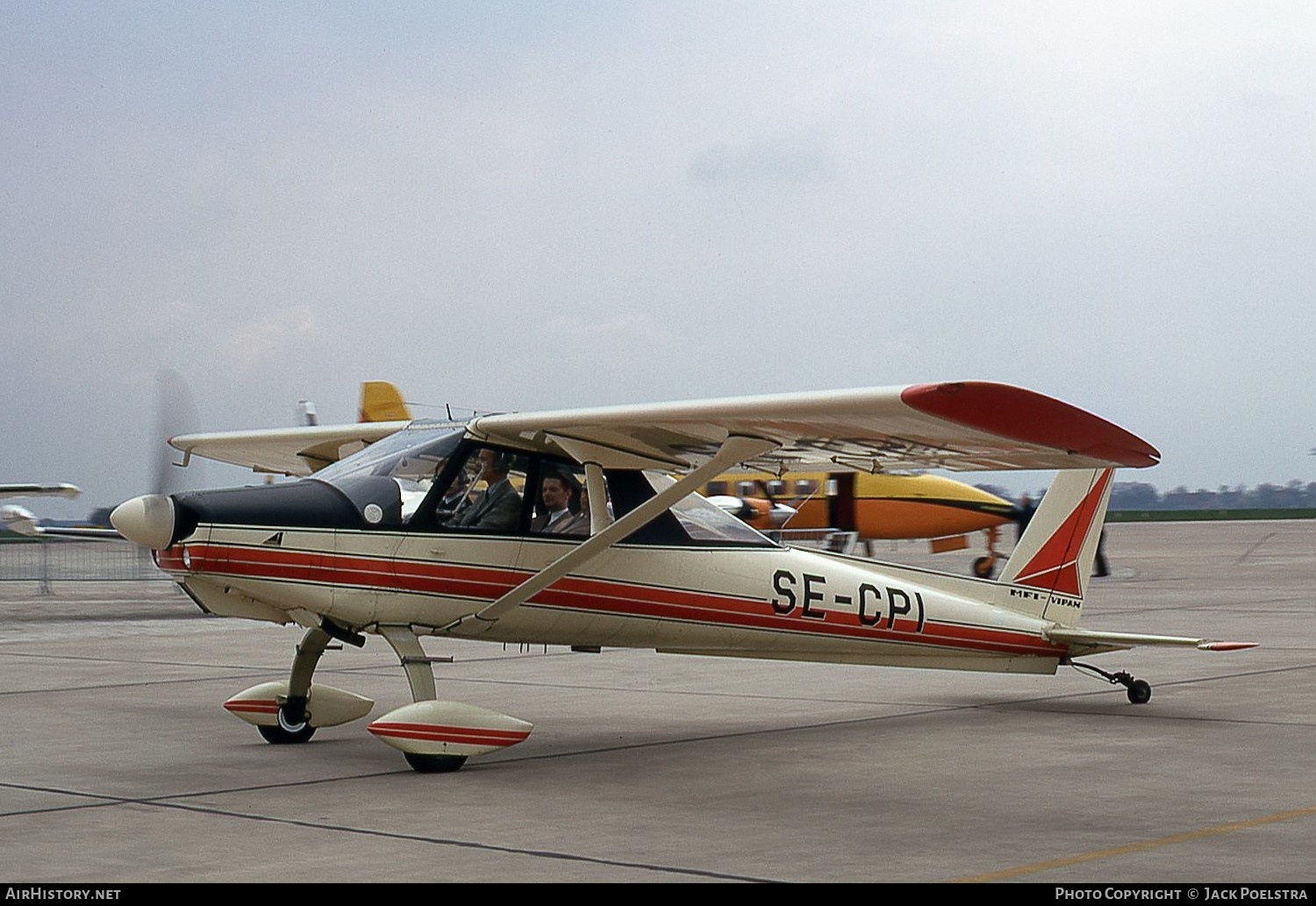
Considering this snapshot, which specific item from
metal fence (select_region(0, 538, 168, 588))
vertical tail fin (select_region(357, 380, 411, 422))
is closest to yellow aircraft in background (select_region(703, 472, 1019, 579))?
vertical tail fin (select_region(357, 380, 411, 422))

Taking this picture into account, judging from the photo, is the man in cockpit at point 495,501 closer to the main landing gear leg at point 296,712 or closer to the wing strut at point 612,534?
the wing strut at point 612,534

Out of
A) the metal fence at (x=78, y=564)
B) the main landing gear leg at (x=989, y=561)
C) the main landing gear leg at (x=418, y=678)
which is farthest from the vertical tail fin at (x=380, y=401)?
the main landing gear leg at (x=418, y=678)

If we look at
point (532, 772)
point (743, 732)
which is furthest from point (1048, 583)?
point (532, 772)

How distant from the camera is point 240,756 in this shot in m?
9.11

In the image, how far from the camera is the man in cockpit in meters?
9.21

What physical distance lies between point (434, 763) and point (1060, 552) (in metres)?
5.27

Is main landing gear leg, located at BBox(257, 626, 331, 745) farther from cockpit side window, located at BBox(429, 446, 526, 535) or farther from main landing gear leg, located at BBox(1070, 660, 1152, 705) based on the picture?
main landing gear leg, located at BBox(1070, 660, 1152, 705)

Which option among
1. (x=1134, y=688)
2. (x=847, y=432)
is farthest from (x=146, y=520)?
(x=1134, y=688)

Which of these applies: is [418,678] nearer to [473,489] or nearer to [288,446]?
[473,489]

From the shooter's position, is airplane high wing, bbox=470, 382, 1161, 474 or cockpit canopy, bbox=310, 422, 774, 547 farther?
cockpit canopy, bbox=310, 422, 774, 547

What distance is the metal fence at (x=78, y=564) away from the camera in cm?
3120

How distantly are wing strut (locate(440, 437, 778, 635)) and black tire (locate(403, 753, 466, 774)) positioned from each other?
3.16 feet
